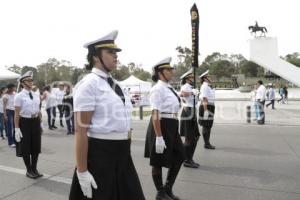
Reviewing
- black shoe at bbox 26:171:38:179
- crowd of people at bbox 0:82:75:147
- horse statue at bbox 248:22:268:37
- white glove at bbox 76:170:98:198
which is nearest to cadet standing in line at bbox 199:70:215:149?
crowd of people at bbox 0:82:75:147

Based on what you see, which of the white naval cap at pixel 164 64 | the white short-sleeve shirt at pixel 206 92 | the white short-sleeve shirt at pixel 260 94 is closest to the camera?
the white naval cap at pixel 164 64

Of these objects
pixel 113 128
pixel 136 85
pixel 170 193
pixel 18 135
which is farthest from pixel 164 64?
pixel 136 85

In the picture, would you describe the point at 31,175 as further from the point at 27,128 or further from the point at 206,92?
the point at 206,92

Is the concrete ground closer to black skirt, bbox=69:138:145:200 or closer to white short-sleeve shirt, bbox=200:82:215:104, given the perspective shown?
white short-sleeve shirt, bbox=200:82:215:104

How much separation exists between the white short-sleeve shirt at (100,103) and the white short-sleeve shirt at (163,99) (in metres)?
1.90

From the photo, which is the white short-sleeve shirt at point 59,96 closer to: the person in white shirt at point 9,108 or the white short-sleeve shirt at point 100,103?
the person in white shirt at point 9,108

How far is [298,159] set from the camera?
7.02 m

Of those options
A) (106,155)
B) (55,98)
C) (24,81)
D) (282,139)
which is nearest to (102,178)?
(106,155)

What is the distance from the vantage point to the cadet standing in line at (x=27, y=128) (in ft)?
18.7

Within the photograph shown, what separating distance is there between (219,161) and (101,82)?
4.90 meters

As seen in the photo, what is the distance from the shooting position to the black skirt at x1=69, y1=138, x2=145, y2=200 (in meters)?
2.55

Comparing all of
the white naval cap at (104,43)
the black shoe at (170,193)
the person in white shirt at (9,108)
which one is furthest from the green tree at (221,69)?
the white naval cap at (104,43)

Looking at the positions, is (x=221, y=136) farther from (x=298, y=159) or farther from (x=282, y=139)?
(x=298, y=159)

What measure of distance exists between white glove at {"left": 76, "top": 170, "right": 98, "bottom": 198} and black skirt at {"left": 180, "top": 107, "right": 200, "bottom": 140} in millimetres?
3966
